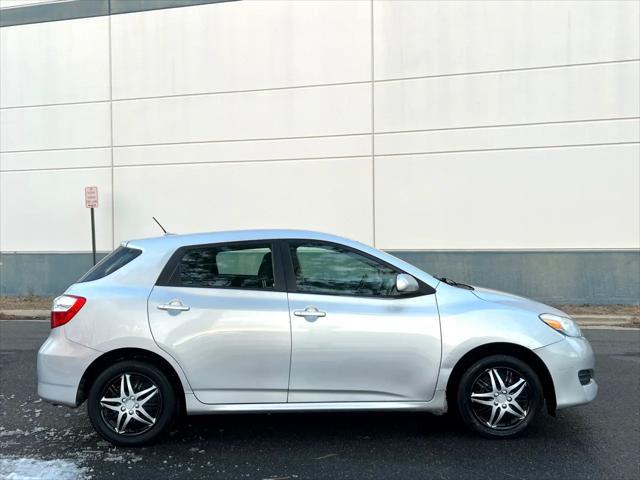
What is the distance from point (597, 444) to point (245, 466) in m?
2.63

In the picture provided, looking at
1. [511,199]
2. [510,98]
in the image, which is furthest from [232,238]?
[510,98]

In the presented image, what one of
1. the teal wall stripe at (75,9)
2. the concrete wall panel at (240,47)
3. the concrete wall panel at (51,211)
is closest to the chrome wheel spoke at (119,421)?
the concrete wall panel at (240,47)

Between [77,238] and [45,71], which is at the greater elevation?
[45,71]

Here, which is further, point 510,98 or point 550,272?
point 510,98

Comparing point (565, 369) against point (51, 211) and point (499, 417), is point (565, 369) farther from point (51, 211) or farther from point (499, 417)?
point (51, 211)

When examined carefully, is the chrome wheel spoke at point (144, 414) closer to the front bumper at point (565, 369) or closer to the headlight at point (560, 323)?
the front bumper at point (565, 369)

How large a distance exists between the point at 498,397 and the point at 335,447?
1.27 meters

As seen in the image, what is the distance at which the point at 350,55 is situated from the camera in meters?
12.4

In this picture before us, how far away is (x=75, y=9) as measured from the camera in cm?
1386

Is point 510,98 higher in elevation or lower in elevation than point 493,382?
higher

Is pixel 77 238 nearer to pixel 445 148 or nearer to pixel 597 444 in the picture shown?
pixel 445 148

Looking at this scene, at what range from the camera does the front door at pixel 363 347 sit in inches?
151

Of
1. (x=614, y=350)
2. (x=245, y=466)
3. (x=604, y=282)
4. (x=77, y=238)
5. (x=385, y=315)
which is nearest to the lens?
(x=245, y=466)

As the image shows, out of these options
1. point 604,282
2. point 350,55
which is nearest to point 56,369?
point 350,55
